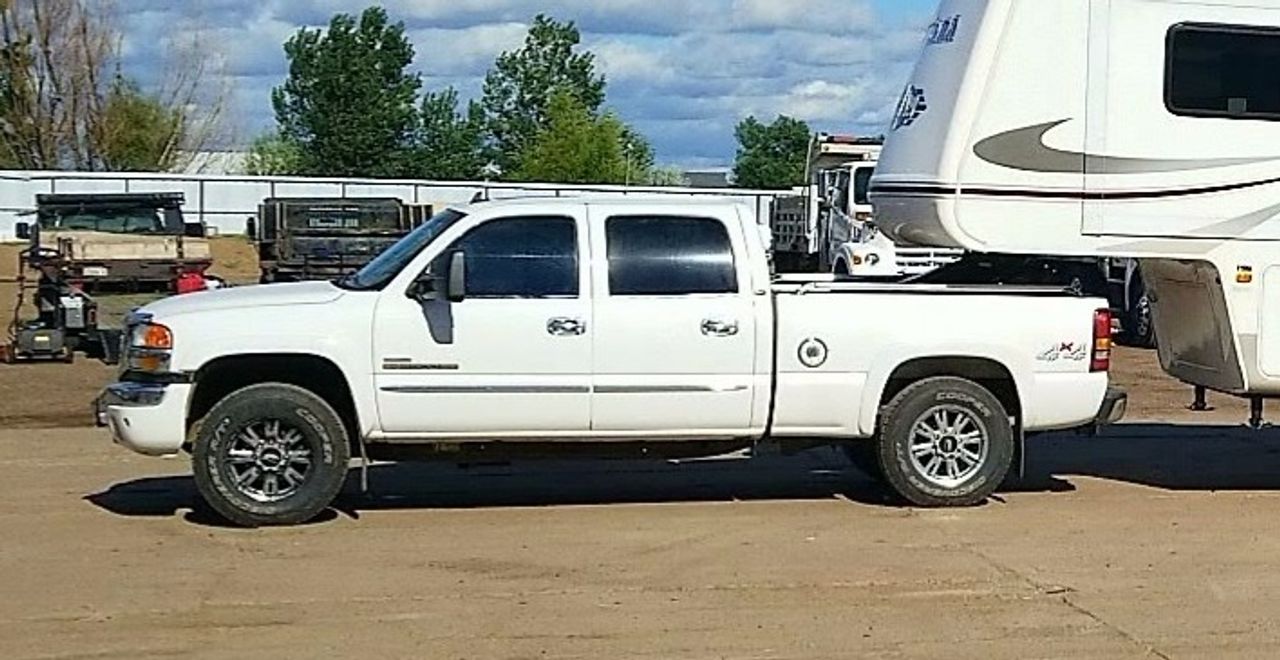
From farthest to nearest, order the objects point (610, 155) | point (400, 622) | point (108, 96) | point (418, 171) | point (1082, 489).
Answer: point (418, 171)
point (610, 155)
point (108, 96)
point (1082, 489)
point (400, 622)

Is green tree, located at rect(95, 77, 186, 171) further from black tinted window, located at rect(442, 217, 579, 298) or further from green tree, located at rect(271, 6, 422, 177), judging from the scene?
black tinted window, located at rect(442, 217, 579, 298)

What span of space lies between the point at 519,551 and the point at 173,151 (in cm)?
5642

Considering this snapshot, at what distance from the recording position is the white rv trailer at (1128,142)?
39.4ft

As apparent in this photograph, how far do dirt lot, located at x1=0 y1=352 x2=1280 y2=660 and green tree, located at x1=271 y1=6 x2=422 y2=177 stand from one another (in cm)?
6171

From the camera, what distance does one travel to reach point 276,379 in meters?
11.3

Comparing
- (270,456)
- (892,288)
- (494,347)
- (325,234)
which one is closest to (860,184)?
(325,234)

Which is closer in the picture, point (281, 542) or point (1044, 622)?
point (1044, 622)

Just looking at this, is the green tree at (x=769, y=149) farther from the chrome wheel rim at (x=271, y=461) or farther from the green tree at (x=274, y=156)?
the chrome wheel rim at (x=271, y=461)

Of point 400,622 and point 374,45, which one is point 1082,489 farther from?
point 374,45

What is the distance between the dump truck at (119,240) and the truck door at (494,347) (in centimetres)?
1345

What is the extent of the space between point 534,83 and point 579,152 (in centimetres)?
1351

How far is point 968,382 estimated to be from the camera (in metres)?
11.9

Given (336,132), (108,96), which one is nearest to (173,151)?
(108,96)

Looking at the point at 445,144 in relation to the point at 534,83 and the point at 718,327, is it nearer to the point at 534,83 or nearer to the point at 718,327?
the point at 534,83
